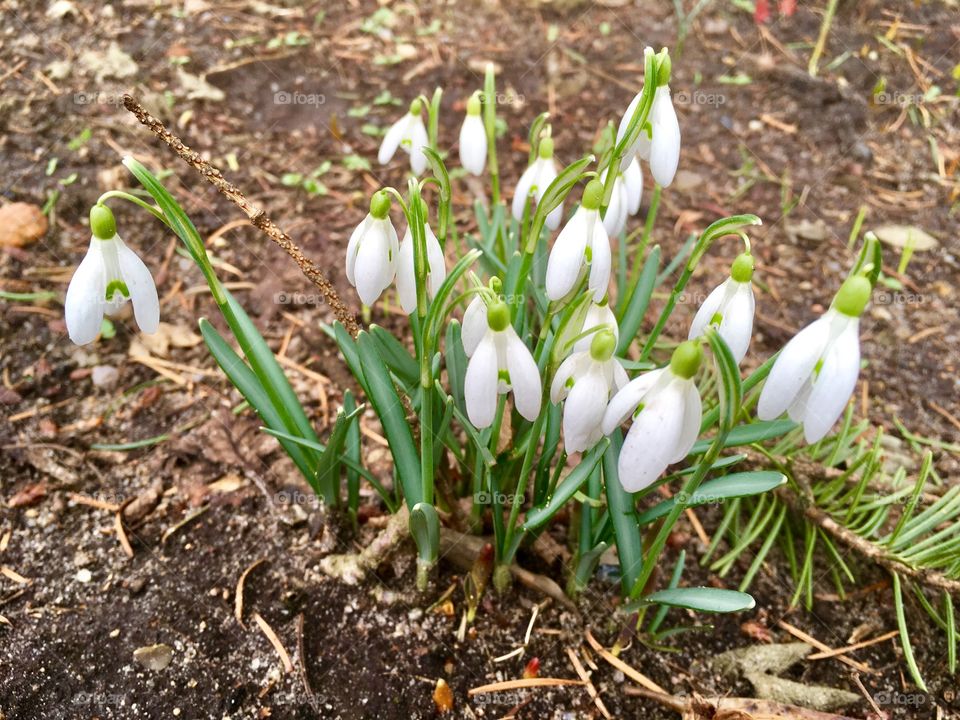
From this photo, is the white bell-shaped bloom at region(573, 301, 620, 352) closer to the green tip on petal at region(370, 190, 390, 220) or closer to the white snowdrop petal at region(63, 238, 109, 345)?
the green tip on petal at region(370, 190, 390, 220)

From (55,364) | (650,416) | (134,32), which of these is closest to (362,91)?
(134,32)

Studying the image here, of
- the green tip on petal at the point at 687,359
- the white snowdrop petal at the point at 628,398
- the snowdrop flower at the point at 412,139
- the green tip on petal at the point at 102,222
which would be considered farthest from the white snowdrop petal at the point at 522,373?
the snowdrop flower at the point at 412,139

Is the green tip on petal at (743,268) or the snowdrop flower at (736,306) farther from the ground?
the green tip on petal at (743,268)

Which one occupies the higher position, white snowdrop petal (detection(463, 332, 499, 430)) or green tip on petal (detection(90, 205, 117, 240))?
→ green tip on petal (detection(90, 205, 117, 240))

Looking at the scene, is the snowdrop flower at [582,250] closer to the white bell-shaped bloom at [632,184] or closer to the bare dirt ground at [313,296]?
the white bell-shaped bloom at [632,184]

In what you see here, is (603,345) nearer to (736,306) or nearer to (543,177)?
(736,306)

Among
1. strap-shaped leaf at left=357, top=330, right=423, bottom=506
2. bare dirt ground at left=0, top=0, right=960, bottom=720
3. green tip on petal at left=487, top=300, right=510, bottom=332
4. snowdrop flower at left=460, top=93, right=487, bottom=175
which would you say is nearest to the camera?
green tip on petal at left=487, top=300, right=510, bottom=332

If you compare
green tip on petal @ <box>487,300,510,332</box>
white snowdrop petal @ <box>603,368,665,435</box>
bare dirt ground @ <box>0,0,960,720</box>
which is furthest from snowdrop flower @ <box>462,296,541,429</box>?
bare dirt ground @ <box>0,0,960,720</box>
